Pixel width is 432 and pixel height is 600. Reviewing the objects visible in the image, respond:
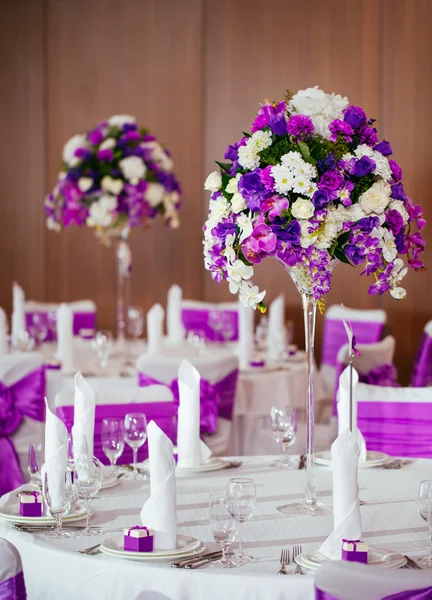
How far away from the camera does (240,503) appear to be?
2316mm

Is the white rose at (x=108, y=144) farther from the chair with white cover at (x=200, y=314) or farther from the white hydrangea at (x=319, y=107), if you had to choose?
the white hydrangea at (x=319, y=107)

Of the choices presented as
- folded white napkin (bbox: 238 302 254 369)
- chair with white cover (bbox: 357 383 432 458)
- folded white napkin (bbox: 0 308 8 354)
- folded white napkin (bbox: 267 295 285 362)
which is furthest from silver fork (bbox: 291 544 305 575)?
folded white napkin (bbox: 0 308 8 354)

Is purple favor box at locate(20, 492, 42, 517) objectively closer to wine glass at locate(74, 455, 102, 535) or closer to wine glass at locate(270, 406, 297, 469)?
wine glass at locate(74, 455, 102, 535)

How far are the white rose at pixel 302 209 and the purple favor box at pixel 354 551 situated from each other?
0.89 meters

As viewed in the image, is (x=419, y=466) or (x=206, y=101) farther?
(x=206, y=101)

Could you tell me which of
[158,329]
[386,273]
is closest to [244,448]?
[158,329]

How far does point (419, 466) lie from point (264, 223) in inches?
44.0

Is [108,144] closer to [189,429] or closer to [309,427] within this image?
[189,429]

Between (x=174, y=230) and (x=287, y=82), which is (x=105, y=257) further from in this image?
(x=287, y=82)

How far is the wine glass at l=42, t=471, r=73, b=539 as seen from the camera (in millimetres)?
2477

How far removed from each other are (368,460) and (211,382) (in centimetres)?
157

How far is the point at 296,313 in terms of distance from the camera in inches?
313

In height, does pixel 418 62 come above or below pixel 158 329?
above

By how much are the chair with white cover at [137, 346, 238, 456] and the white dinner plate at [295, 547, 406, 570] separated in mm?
2241
